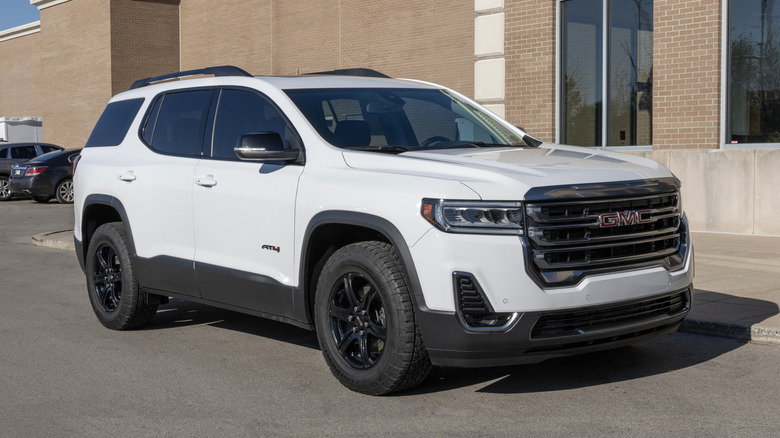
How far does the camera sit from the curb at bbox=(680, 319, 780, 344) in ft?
22.8

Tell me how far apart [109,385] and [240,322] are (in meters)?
2.26

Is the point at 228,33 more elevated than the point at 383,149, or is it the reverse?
the point at 228,33

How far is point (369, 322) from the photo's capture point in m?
5.52

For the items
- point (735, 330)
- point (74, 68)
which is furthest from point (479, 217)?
point (74, 68)

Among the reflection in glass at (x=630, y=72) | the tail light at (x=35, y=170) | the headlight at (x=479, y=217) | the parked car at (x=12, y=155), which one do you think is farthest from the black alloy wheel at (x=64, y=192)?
the headlight at (x=479, y=217)

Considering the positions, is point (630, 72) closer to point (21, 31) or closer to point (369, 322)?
point (369, 322)

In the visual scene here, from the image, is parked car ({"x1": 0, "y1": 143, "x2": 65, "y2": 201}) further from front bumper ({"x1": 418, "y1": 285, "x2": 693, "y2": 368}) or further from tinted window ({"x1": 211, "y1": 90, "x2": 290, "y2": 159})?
front bumper ({"x1": 418, "y1": 285, "x2": 693, "y2": 368})

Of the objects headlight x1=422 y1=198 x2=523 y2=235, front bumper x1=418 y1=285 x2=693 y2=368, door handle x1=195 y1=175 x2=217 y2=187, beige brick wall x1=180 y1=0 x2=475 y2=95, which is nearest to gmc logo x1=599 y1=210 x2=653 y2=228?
front bumper x1=418 y1=285 x2=693 y2=368

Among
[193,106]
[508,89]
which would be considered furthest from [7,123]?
[193,106]

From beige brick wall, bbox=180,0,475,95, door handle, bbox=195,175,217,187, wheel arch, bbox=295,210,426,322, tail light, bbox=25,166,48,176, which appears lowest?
wheel arch, bbox=295,210,426,322

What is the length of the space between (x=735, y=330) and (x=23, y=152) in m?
26.0

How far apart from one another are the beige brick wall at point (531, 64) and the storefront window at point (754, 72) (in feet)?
11.0

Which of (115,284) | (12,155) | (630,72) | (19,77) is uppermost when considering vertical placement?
(19,77)

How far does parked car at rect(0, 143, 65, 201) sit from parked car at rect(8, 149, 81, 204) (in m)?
1.56
